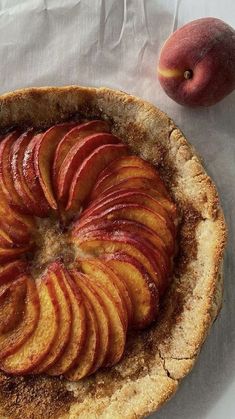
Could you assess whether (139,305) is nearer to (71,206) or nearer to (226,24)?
(71,206)

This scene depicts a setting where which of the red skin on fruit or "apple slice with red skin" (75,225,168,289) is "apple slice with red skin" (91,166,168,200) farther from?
the red skin on fruit

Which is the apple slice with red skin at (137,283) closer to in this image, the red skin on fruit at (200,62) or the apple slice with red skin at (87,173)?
the apple slice with red skin at (87,173)

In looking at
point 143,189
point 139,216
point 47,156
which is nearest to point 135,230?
point 139,216

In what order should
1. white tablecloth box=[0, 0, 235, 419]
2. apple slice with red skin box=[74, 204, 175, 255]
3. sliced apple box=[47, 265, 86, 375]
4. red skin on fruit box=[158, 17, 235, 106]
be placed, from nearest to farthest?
1. sliced apple box=[47, 265, 86, 375]
2. apple slice with red skin box=[74, 204, 175, 255]
3. red skin on fruit box=[158, 17, 235, 106]
4. white tablecloth box=[0, 0, 235, 419]

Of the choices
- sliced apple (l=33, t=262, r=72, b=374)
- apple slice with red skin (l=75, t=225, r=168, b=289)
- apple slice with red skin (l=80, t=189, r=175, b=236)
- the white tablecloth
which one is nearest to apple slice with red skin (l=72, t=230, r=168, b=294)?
apple slice with red skin (l=75, t=225, r=168, b=289)

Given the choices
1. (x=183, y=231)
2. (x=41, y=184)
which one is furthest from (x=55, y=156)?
(x=183, y=231)
